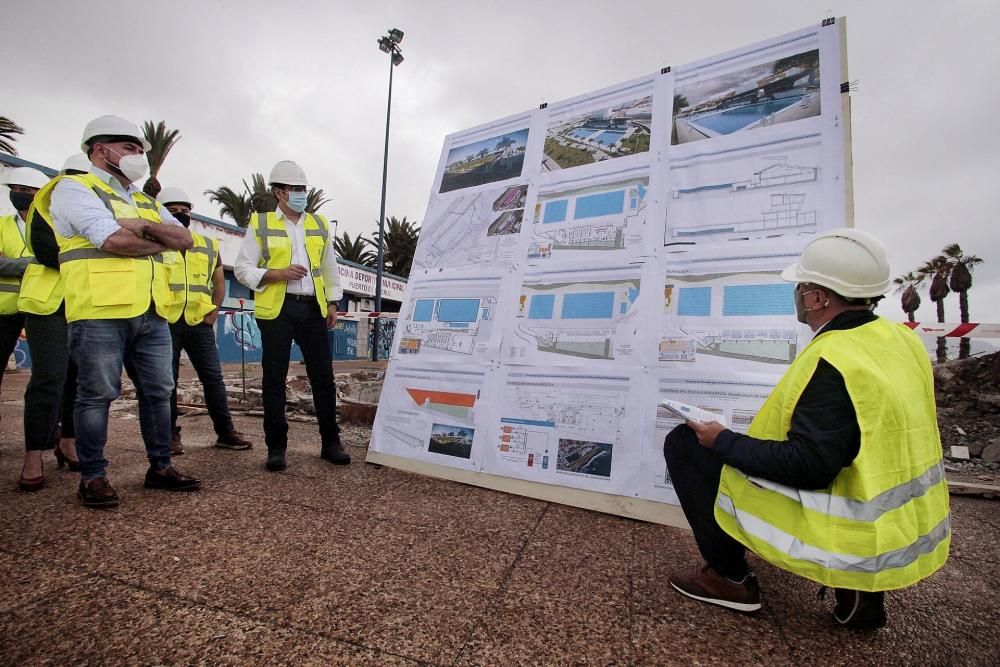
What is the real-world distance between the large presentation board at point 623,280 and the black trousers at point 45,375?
1842mm

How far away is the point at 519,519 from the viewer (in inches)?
96.4

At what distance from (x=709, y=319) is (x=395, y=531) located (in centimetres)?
187

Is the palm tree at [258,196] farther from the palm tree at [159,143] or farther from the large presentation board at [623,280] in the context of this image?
the large presentation board at [623,280]

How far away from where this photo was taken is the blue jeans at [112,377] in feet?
7.82

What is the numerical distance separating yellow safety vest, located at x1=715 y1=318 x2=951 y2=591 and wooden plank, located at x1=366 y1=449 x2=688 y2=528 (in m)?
0.83

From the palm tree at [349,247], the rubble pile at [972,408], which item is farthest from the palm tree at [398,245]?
the rubble pile at [972,408]

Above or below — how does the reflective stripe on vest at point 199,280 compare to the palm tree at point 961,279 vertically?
below

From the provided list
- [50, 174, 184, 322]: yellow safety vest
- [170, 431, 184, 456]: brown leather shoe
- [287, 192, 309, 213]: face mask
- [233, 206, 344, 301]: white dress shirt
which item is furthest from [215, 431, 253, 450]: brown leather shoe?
[287, 192, 309, 213]: face mask

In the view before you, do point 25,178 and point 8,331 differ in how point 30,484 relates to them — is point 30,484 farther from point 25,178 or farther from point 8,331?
point 25,178

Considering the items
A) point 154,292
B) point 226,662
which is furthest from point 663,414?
point 154,292

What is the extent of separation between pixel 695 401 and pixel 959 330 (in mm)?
3714

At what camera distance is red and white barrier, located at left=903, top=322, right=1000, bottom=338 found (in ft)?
13.5

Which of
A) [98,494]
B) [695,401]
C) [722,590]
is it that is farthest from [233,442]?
[722,590]

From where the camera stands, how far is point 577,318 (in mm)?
2814
